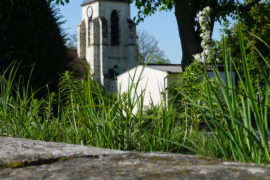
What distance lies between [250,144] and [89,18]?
80912 mm

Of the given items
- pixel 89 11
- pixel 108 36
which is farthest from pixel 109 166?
pixel 89 11

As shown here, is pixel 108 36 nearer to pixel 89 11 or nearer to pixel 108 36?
pixel 108 36

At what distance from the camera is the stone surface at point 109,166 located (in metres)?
1.20

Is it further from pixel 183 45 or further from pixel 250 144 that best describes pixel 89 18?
pixel 250 144

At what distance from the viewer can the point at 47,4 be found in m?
8.85

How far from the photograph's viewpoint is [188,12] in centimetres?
1945

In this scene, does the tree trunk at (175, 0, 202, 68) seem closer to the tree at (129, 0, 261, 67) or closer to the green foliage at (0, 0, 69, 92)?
the tree at (129, 0, 261, 67)

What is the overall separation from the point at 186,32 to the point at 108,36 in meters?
60.9

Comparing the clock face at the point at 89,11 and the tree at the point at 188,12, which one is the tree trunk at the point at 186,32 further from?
the clock face at the point at 89,11

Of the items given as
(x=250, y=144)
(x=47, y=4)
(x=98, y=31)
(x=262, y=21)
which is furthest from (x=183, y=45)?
(x=98, y=31)

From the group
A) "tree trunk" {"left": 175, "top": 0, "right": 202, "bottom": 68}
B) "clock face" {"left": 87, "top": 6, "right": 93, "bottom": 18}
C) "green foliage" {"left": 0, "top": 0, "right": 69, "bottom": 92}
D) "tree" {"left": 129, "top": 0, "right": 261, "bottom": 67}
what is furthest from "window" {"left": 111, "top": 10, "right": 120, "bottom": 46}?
"green foliage" {"left": 0, "top": 0, "right": 69, "bottom": 92}

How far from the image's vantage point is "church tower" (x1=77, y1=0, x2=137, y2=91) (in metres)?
78.2

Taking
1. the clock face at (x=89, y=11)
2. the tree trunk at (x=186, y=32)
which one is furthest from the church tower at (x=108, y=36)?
the tree trunk at (x=186, y=32)

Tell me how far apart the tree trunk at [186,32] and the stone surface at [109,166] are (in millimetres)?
17522
